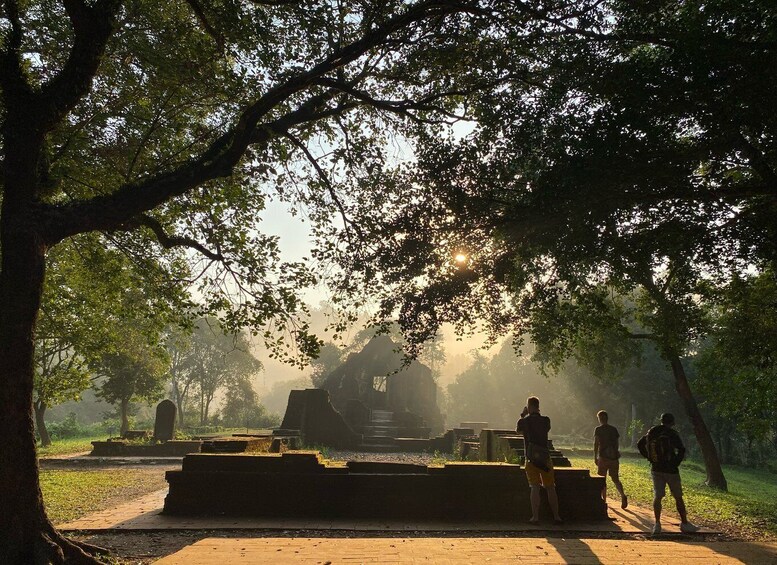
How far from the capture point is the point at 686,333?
1134 centimetres

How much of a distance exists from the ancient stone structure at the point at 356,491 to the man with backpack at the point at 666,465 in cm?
114

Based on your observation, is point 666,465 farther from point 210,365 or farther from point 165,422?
point 210,365

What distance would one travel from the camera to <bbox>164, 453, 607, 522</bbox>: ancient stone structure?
827 centimetres

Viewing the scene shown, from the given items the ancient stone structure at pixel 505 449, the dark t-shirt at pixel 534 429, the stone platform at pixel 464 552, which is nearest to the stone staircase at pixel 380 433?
the ancient stone structure at pixel 505 449

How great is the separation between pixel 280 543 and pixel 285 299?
3775mm

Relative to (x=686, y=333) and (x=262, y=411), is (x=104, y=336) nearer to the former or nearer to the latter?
(x=686, y=333)

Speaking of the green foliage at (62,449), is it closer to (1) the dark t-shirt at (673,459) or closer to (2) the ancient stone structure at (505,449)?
(2) the ancient stone structure at (505,449)

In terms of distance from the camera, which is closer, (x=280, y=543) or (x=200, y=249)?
(x=280, y=543)

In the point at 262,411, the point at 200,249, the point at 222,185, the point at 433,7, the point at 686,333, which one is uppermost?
the point at 433,7

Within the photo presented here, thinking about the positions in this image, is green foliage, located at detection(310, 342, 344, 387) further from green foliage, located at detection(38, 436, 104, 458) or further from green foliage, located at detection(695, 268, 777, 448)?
green foliage, located at detection(695, 268, 777, 448)

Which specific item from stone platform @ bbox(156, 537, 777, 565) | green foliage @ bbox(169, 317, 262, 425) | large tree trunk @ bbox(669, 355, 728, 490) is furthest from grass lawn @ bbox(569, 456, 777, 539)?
green foliage @ bbox(169, 317, 262, 425)

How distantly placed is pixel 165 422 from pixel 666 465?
23630mm

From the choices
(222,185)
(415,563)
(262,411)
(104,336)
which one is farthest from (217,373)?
(415,563)

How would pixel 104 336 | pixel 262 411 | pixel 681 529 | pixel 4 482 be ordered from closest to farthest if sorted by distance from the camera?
pixel 4 482, pixel 681 529, pixel 104 336, pixel 262 411
